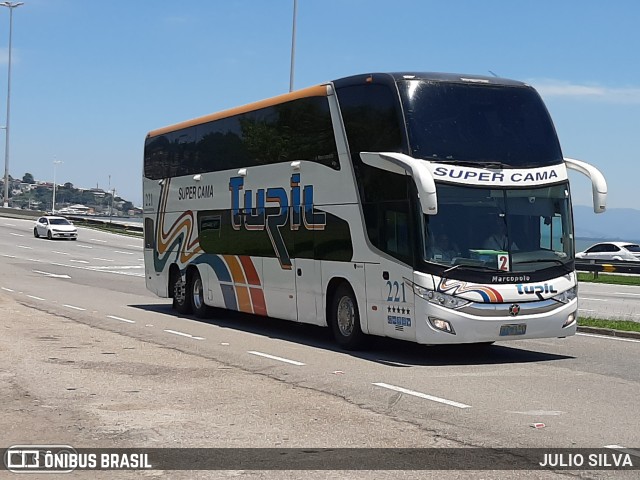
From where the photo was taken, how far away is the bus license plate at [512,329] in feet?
46.3

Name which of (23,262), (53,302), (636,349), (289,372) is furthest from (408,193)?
(23,262)

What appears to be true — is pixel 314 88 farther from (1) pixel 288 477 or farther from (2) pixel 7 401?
(1) pixel 288 477

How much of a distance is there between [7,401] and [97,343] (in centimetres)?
559

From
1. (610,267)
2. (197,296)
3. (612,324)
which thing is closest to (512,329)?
(612,324)

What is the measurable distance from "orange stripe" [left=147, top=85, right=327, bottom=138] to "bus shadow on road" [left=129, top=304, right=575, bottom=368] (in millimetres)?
4119

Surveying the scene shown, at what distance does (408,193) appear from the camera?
14.3 metres

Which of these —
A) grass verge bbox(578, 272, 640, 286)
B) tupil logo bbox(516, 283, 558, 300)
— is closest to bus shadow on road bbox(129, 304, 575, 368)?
tupil logo bbox(516, 283, 558, 300)

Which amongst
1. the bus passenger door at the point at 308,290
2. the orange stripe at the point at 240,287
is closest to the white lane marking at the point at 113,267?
the orange stripe at the point at 240,287

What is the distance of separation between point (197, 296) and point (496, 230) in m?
9.39

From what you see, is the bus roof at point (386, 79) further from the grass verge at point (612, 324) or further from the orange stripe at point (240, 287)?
the grass verge at point (612, 324)

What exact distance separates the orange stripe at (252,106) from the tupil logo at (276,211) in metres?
1.32

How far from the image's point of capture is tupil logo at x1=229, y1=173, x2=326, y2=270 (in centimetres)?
1709

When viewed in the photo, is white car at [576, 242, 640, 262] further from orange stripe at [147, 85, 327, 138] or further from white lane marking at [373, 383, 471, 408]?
white lane marking at [373, 383, 471, 408]

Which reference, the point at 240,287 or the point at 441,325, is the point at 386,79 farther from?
the point at 240,287
